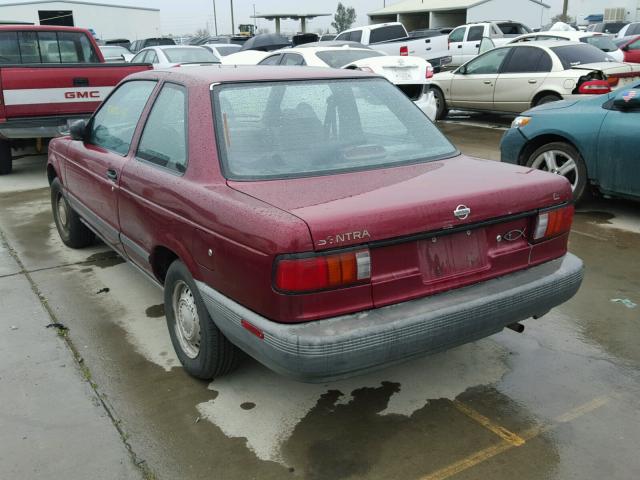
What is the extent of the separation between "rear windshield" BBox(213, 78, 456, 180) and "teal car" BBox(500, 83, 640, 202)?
9.03ft

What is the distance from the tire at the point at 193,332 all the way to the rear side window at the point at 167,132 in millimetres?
556

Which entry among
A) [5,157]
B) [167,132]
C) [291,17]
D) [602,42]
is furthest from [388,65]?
[291,17]

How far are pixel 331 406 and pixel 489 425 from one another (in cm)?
77

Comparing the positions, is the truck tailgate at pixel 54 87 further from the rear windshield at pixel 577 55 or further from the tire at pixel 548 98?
the rear windshield at pixel 577 55

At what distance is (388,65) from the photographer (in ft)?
33.0

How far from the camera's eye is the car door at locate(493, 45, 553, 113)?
10766 mm

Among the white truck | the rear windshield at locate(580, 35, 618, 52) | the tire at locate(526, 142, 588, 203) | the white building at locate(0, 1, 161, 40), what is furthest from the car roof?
the white building at locate(0, 1, 161, 40)

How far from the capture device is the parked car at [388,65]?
1009 cm

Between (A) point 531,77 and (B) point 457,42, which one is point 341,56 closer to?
→ (A) point 531,77

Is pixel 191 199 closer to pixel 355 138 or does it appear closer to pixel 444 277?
pixel 355 138

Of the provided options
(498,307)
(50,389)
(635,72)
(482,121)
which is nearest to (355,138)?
(498,307)

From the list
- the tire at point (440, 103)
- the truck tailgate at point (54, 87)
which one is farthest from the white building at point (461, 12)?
the truck tailgate at point (54, 87)

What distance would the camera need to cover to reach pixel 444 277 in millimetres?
2787

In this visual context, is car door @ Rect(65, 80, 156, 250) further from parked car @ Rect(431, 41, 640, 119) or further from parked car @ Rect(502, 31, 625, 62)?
parked car @ Rect(502, 31, 625, 62)
